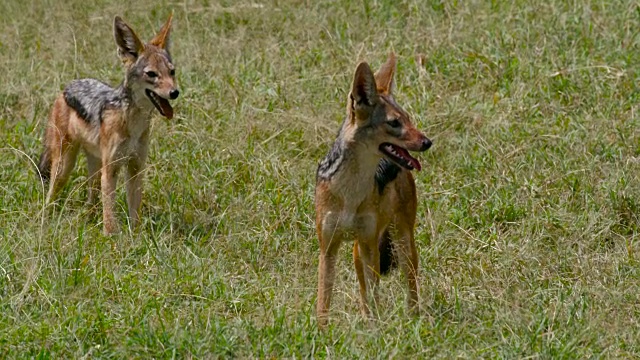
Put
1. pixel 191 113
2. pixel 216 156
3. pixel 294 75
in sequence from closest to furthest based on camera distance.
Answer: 1. pixel 216 156
2. pixel 191 113
3. pixel 294 75

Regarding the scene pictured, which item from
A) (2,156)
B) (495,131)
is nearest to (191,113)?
(2,156)

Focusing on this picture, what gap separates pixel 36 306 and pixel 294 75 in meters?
4.91

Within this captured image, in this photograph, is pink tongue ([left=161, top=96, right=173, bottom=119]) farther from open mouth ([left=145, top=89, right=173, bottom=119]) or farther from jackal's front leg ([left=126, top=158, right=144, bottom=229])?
jackal's front leg ([left=126, top=158, right=144, bottom=229])

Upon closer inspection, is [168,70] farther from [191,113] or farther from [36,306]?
[36,306]

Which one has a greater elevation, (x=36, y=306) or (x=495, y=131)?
(x=36, y=306)

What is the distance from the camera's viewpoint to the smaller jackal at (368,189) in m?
7.07

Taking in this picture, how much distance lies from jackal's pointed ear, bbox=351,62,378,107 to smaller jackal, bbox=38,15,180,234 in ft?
7.52

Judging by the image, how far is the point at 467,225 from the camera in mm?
8836

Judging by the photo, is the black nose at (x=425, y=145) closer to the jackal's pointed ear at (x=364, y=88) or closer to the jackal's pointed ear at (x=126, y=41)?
the jackal's pointed ear at (x=364, y=88)

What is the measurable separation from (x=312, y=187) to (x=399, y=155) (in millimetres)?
2301

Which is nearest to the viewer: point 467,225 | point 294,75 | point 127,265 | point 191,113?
point 127,265

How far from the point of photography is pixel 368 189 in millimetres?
7195

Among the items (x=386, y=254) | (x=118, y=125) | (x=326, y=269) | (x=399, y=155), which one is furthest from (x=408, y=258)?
(x=118, y=125)

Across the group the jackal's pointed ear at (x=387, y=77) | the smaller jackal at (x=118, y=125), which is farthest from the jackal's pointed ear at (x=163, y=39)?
the jackal's pointed ear at (x=387, y=77)
